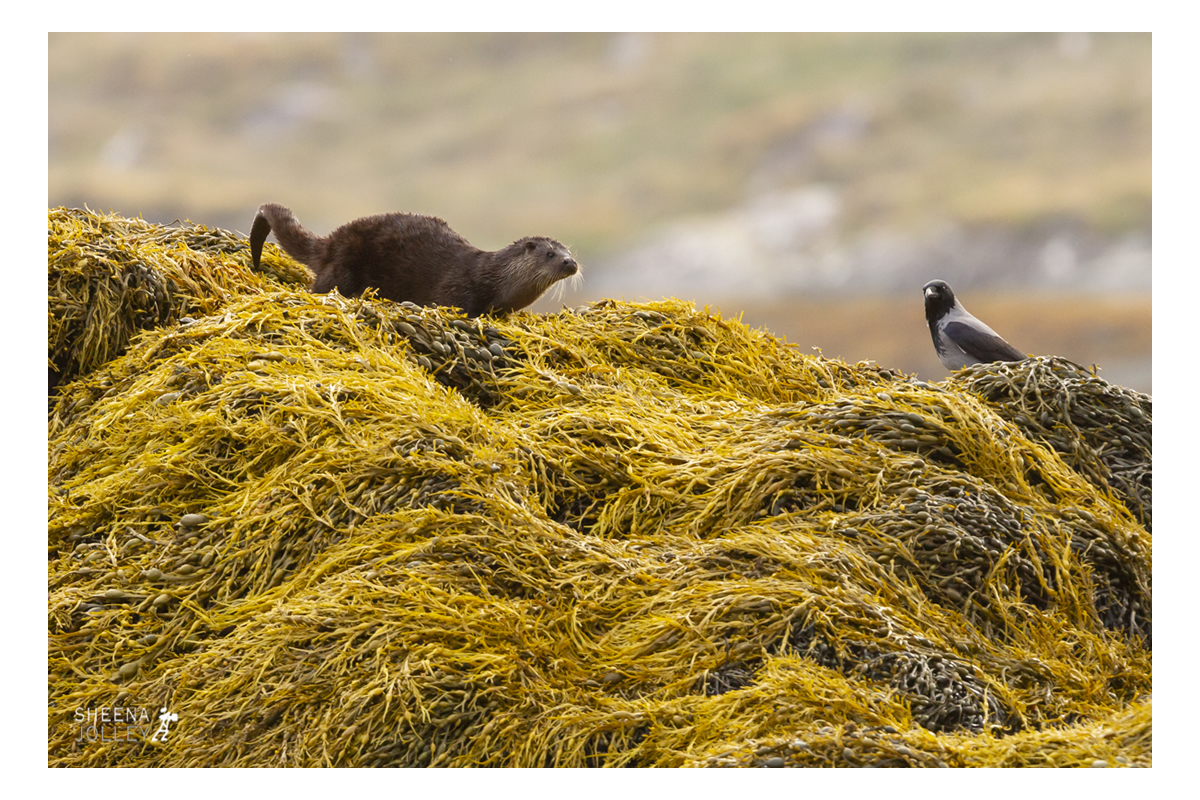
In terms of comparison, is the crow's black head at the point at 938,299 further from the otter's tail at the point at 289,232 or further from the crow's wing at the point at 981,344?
the otter's tail at the point at 289,232

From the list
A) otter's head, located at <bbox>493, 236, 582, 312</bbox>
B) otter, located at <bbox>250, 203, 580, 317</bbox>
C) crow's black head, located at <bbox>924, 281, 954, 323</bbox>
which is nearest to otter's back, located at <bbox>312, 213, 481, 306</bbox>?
otter, located at <bbox>250, 203, 580, 317</bbox>

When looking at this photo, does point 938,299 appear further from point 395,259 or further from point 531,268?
point 395,259

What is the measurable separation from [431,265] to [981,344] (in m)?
1.74

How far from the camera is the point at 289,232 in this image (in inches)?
133

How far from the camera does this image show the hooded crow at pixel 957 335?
327cm

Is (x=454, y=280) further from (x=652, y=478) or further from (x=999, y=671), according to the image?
(x=999, y=671)

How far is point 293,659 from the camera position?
2.00 meters

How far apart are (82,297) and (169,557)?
997 millimetres

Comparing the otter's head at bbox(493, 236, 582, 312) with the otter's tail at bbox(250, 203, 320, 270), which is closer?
the otter's head at bbox(493, 236, 582, 312)

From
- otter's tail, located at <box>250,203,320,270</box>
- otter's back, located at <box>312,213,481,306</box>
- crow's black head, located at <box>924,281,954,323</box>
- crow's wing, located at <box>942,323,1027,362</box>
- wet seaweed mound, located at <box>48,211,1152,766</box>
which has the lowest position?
wet seaweed mound, located at <box>48,211,1152,766</box>

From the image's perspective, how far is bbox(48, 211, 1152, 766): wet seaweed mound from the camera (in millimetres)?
1947

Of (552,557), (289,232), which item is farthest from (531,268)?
(552,557)

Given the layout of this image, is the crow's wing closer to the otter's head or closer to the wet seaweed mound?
the wet seaweed mound

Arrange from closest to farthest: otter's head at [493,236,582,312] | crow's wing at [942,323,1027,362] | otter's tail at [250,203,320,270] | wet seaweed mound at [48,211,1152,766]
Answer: wet seaweed mound at [48,211,1152,766] < otter's head at [493,236,582,312] < crow's wing at [942,323,1027,362] < otter's tail at [250,203,320,270]
